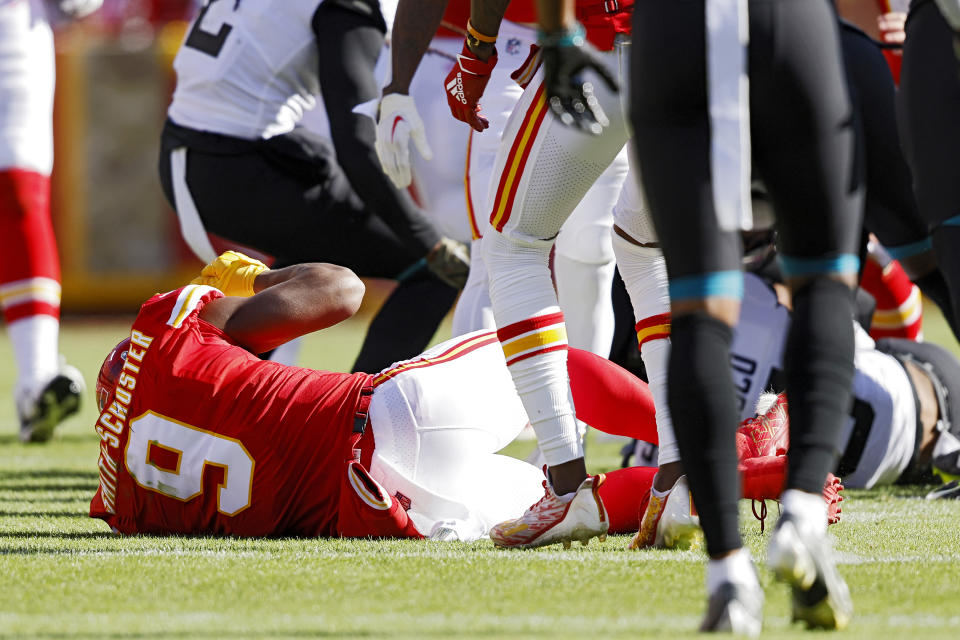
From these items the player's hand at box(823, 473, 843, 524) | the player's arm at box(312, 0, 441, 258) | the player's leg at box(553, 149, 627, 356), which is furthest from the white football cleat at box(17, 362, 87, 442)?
the player's hand at box(823, 473, 843, 524)

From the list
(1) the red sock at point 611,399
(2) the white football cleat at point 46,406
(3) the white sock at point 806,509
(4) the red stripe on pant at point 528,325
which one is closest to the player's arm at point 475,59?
(4) the red stripe on pant at point 528,325

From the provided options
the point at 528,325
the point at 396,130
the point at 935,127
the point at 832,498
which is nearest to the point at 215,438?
the point at 528,325

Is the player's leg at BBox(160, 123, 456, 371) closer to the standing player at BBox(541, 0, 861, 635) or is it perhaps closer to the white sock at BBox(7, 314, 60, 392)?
the white sock at BBox(7, 314, 60, 392)

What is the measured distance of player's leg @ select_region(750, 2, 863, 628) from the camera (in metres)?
2.03

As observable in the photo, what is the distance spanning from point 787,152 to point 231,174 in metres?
2.77

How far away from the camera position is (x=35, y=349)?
545cm

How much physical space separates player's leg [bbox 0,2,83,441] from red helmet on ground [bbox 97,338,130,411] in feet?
7.71

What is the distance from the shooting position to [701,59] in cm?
203

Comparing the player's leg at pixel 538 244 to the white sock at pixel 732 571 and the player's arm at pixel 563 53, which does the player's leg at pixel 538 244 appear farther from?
the white sock at pixel 732 571

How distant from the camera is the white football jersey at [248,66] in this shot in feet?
15.0

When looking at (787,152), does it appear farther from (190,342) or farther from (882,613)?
(190,342)

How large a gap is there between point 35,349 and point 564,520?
3299 millimetres

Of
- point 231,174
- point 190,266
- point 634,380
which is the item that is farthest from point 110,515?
point 190,266

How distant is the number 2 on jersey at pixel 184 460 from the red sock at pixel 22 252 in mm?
2725
